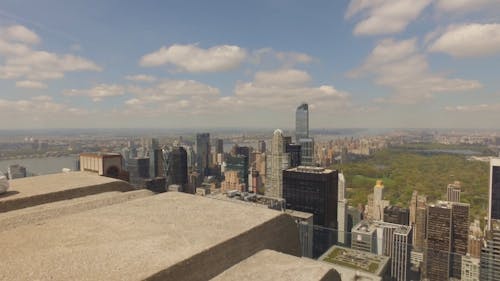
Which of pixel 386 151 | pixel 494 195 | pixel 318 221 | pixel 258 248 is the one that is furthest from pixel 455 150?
pixel 258 248

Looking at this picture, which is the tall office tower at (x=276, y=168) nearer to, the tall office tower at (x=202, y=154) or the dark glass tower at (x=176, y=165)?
the dark glass tower at (x=176, y=165)

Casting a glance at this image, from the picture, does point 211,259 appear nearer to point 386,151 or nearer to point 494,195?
point 494,195

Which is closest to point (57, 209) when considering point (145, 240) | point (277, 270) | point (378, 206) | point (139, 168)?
point (145, 240)

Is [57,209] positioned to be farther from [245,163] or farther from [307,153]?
[307,153]

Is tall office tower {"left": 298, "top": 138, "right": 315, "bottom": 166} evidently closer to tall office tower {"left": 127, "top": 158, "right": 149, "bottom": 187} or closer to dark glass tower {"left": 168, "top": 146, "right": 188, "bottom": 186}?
dark glass tower {"left": 168, "top": 146, "right": 188, "bottom": 186}

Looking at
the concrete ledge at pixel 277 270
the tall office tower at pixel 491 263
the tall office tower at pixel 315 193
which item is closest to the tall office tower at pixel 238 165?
the tall office tower at pixel 315 193

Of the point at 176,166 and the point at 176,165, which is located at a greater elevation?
the point at 176,165

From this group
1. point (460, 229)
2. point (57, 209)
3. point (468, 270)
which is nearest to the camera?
point (57, 209)
